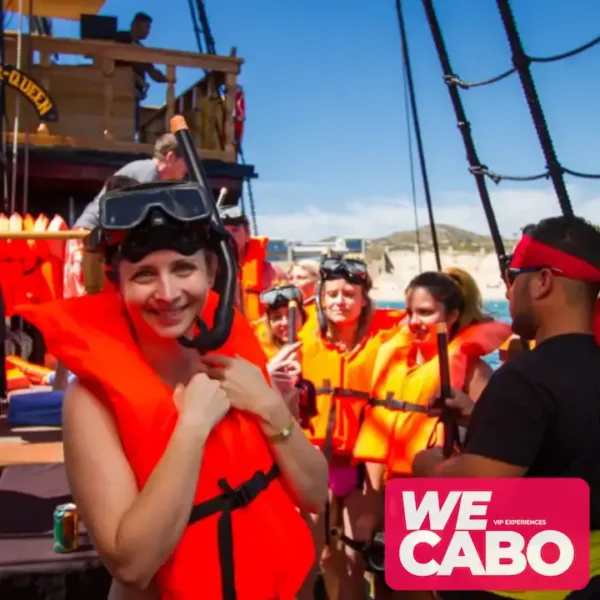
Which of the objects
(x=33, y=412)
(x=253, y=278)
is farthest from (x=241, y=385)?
(x=253, y=278)

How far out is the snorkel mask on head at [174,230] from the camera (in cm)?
156

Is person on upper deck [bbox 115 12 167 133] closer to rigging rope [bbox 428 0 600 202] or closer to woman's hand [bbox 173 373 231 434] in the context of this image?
rigging rope [bbox 428 0 600 202]

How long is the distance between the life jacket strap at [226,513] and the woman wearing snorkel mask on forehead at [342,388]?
2253mm

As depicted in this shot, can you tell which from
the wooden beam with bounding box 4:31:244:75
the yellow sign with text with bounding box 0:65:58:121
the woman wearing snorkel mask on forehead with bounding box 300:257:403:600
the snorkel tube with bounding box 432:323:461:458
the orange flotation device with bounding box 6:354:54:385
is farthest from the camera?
the wooden beam with bounding box 4:31:244:75

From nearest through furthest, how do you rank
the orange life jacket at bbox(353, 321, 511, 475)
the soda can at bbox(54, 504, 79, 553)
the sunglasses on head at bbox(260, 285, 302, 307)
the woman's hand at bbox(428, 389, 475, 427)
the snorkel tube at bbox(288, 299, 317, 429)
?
the soda can at bbox(54, 504, 79, 553) → the woman's hand at bbox(428, 389, 475, 427) → the orange life jacket at bbox(353, 321, 511, 475) → the snorkel tube at bbox(288, 299, 317, 429) → the sunglasses on head at bbox(260, 285, 302, 307)

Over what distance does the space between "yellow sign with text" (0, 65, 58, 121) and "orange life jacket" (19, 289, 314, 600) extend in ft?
22.4

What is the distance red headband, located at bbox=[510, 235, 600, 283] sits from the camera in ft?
6.61

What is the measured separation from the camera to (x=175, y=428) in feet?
4.96

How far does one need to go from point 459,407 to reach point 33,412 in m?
2.19

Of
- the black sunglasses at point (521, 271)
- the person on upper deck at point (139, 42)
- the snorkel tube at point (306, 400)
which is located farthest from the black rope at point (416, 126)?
the person on upper deck at point (139, 42)

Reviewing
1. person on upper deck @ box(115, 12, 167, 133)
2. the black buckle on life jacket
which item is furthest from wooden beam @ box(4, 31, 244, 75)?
the black buckle on life jacket

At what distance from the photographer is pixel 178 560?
4.96 ft

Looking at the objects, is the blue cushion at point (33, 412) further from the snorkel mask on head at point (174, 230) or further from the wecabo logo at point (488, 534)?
the snorkel mask on head at point (174, 230)

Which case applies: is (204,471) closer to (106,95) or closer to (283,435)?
(283,435)
